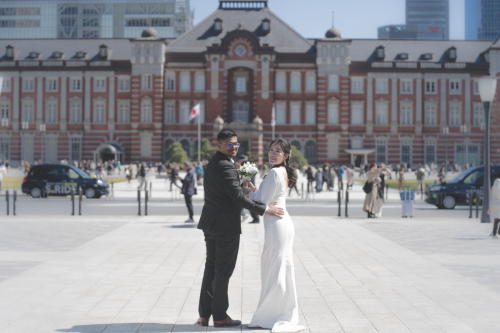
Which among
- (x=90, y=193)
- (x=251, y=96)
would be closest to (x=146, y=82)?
(x=251, y=96)

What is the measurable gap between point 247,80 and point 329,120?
9446 millimetres

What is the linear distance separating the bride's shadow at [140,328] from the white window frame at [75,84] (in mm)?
61384

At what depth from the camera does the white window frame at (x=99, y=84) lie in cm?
6443

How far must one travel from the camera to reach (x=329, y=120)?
63.1 m

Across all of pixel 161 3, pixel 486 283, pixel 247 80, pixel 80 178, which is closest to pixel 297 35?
pixel 247 80

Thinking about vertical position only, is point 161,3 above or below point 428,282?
above

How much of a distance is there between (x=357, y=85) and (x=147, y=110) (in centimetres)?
2197

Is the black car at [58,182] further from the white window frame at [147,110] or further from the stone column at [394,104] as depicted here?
the stone column at [394,104]

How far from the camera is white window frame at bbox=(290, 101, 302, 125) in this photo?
63375mm

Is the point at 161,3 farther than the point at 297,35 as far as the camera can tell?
Yes

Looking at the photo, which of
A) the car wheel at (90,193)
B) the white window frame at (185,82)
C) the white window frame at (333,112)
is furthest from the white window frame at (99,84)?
the car wheel at (90,193)

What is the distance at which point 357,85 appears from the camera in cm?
6341

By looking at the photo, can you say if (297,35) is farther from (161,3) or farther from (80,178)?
(161,3)

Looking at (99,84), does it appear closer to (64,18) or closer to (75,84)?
(75,84)
